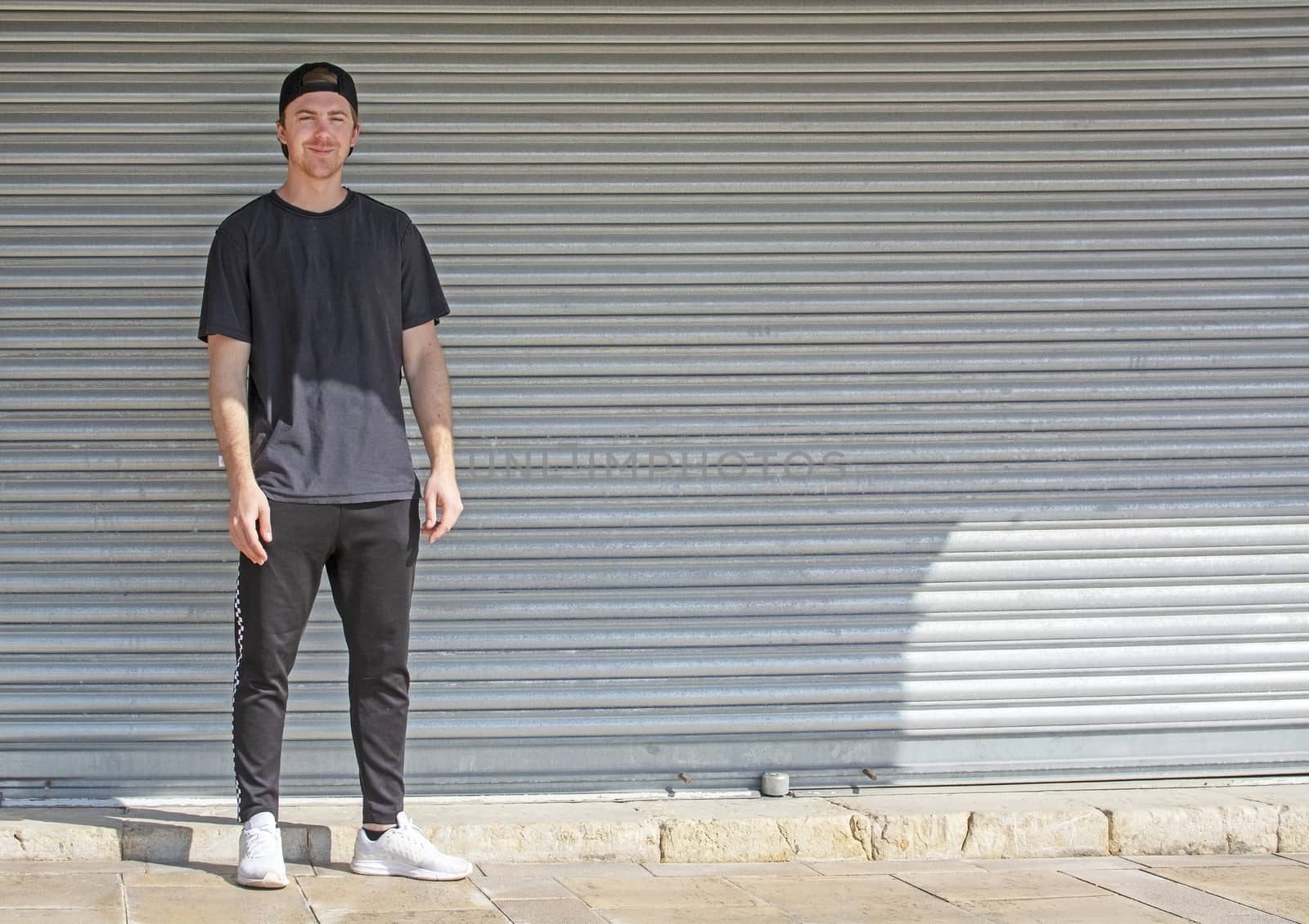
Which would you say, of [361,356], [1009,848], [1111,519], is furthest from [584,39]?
[1009,848]

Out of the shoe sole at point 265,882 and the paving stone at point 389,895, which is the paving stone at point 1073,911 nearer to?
the paving stone at point 389,895

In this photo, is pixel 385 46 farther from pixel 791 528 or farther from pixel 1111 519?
pixel 1111 519

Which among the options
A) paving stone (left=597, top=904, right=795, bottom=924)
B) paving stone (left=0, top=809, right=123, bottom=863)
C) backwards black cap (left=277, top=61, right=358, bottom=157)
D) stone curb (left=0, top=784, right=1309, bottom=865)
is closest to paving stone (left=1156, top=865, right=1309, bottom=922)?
stone curb (left=0, top=784, right=1309, bottom=865)

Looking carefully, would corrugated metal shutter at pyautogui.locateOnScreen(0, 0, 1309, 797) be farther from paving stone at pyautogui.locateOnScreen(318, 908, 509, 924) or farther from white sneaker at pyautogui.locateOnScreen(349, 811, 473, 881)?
paving stone at pyautogui.locateOnScreen(318, 908, 509, 924)

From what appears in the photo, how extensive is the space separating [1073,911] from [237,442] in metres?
2.60

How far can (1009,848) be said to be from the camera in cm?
456

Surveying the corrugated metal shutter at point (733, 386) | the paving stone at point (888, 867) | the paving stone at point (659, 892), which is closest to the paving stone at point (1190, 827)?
the corrugated metal shutter at point (733, 386)

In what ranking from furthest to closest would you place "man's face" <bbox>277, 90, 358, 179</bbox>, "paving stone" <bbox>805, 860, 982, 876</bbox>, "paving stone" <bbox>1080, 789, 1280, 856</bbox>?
"paving stone" <bbox>1080, 789, 1280, 856</bbox> < "paving stone" <bbox>805, 860, 982, 876</bbox> < "man's face" <bbox>277, 90, 358, 179</bbox>

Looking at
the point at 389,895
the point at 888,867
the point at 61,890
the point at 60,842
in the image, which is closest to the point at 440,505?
the point at 389,895

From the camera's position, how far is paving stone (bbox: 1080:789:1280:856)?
4609 millimetres

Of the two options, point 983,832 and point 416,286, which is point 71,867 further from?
point 983,832

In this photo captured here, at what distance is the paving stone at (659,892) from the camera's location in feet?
12.5

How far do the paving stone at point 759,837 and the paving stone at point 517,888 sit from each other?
1.72ft

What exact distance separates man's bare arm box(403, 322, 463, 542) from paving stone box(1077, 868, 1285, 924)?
2229mm
